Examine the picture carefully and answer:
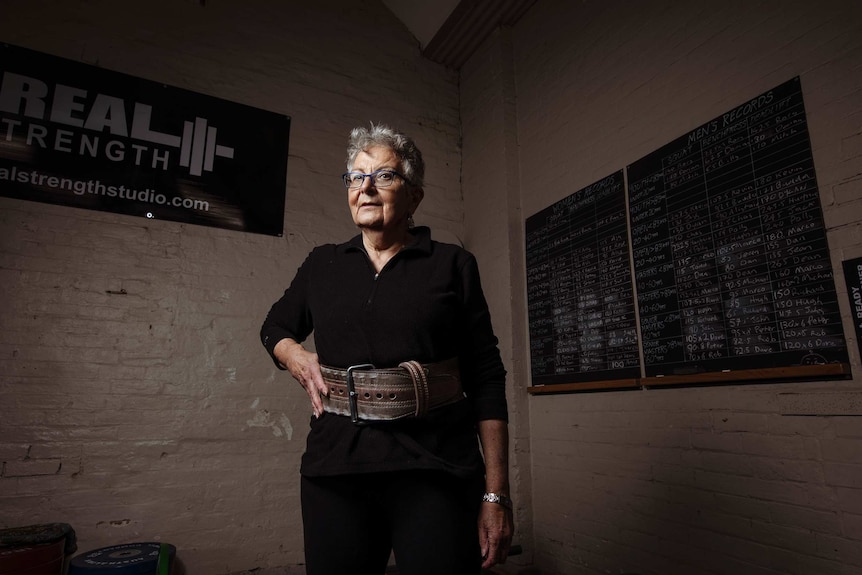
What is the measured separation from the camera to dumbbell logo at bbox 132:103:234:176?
2.95 meters

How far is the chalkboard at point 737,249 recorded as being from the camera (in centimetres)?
184

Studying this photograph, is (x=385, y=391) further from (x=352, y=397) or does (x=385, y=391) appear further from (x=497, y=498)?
(x=497, y=498)

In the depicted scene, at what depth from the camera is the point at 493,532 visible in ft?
3.71

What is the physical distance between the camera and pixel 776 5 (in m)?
2.08

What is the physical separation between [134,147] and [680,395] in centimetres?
313

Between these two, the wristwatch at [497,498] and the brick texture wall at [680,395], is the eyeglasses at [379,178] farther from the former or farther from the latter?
the brick texture wall at [680,395]

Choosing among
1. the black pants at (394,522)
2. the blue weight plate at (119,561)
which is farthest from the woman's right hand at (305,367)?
the blue weight plate at (119,561)

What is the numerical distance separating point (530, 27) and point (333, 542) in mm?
3565

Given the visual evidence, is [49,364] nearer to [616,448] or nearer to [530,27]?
[616,448]

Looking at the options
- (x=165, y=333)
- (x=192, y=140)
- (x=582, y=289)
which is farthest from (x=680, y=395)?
(x=192, y=140)

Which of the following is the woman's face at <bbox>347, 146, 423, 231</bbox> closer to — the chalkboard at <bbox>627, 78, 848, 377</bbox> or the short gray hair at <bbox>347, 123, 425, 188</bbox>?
the short gray hair at <bbox>347, 123, 425, 188</bbox>

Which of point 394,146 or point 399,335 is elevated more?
point 394,146

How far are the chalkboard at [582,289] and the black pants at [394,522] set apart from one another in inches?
65.5

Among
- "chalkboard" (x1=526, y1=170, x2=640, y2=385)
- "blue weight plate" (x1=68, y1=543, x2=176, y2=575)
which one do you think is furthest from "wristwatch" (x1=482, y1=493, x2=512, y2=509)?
"blue weight plate" (x1=68, y1=543, x2=176, y2=575)
